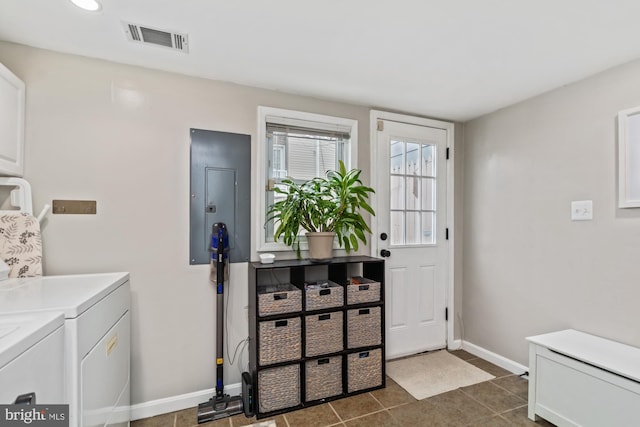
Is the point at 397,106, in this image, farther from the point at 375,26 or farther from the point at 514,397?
the point at 514,397

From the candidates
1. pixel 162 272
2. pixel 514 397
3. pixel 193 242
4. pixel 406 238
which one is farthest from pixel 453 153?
pixel 162 272

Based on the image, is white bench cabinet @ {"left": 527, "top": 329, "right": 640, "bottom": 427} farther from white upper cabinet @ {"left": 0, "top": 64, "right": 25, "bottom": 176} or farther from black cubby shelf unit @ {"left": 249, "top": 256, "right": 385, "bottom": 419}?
white upper cabinet @ {"left": 0, "top": 64, "right": 25, "bottom": 176}

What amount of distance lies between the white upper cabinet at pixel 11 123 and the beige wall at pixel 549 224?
141 inches

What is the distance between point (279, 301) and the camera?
2.15m

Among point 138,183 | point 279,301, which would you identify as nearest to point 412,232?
point 279,301

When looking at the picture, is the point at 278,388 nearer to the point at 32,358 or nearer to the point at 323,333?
the point at 323,333

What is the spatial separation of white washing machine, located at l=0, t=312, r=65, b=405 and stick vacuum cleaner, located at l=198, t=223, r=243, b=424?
1091mm

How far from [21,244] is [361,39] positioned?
2.25 m

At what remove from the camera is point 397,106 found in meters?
2.88

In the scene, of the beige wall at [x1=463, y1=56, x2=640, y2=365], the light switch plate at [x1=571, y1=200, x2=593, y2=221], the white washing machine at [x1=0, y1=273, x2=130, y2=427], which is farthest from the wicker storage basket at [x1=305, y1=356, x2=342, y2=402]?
the light switch plate at [x1=571, y1=200, x2=593, y2=221]

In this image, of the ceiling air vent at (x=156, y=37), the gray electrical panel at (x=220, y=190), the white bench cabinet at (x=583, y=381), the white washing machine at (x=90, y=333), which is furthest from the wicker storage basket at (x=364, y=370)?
the ceiling air vent at (x=156, y=37)

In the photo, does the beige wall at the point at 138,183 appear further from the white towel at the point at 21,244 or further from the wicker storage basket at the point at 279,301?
the wicker storage basket at the point at 279,301

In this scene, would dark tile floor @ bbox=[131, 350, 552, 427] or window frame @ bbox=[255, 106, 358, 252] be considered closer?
dark tile floor @ bbox=[131, 350, 552, 427]

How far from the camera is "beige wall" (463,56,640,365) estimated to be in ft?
6.84
